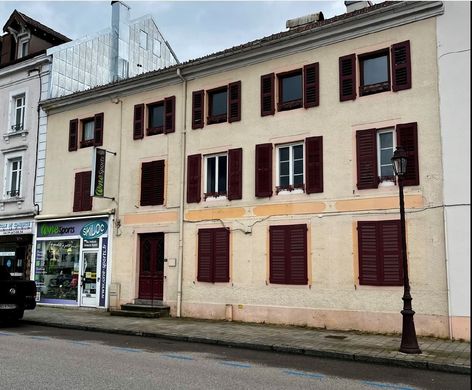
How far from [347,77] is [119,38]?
13162 mm

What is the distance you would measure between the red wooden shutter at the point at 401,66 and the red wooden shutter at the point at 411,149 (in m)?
1.06

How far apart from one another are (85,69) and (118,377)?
1733 centimetres

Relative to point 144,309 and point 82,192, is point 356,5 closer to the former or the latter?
point 82,192

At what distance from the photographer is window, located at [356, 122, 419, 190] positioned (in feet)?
42.1

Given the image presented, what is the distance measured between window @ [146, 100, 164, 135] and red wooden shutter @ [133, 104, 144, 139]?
0.83 feet

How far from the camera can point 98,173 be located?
18.0m

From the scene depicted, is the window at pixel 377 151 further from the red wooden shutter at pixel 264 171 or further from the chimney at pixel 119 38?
the chimney at pixel 119 38

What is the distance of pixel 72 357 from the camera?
9.22 m

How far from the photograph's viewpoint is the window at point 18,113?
21.6m

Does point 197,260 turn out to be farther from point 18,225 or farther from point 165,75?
point 18,225

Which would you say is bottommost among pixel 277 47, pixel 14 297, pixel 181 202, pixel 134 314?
pixel 134 314

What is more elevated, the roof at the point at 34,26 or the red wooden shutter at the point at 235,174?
the roof at the point at 34,26

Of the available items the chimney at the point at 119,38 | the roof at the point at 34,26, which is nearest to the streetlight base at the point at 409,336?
the chimney at the point at 119,38

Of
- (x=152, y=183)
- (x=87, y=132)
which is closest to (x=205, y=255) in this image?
(x=152, y=183)
